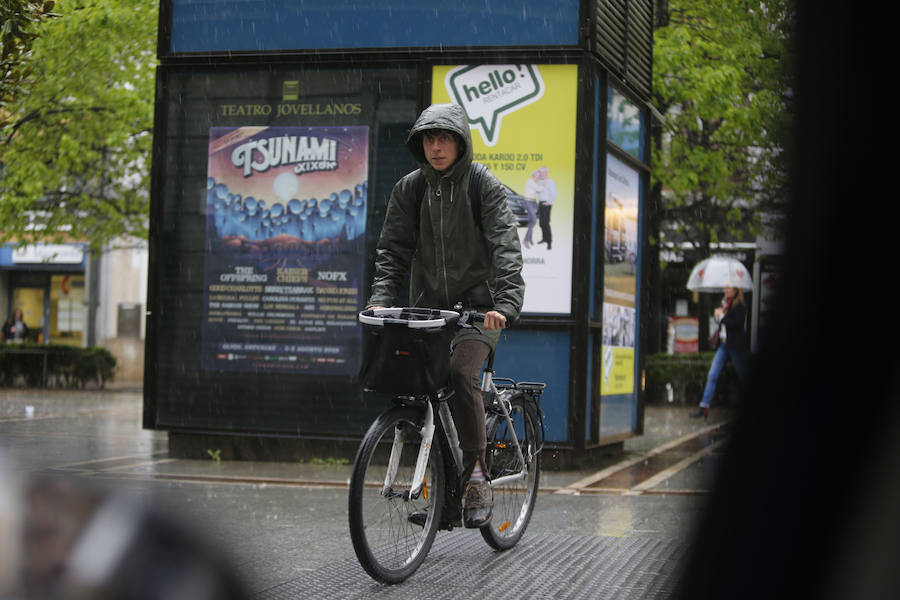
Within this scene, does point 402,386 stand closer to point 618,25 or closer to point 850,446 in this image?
point 850,446

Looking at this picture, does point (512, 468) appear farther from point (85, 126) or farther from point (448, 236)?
point (85, 126)

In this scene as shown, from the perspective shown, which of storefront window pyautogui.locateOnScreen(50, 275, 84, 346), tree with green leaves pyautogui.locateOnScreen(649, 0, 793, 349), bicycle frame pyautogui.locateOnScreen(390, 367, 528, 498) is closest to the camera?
bicycle frame pyautogui.locateOnScreen(390, 367, 528, 498)

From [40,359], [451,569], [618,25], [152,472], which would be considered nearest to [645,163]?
[618,25]

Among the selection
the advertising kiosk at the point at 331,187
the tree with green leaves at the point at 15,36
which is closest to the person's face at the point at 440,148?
the advertising kiosk at the point at 331,187

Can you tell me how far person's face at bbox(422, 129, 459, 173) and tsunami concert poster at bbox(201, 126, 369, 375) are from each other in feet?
13.1

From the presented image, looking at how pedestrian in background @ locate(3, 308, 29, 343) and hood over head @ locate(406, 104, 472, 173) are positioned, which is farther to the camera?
pedestrian in background @ locate(3, 308, 29, 343)

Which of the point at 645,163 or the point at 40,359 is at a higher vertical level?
the point at 645,163

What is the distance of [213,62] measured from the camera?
9547mm

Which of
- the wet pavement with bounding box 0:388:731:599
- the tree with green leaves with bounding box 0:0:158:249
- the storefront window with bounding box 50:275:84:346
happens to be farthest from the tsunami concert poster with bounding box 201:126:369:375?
the storefront window with bounding box 50:275:84:346

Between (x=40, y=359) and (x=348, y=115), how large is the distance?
16259 millimetres

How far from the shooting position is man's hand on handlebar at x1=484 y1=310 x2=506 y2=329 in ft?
16.0

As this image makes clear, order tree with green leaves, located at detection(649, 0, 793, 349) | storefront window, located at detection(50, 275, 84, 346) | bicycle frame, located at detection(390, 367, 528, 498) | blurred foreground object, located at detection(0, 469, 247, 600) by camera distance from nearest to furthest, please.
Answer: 1. blurred foreground object, located at detection(0, 469, 247, 600)
2. bicycle frame, located at detection(390, 367, 528, 498)
3. tree with green leaves, located at detection(649, 0, 793, 349)
4. storefront window, located at detection(50, 275, 84, 346)

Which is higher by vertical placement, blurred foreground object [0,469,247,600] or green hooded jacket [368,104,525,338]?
green hooded jacket [368,104,525,338]

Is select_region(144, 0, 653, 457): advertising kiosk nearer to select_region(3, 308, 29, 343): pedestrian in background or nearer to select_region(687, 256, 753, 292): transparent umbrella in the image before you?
select_region(687, 256, 753, 292): transparent umbrella
